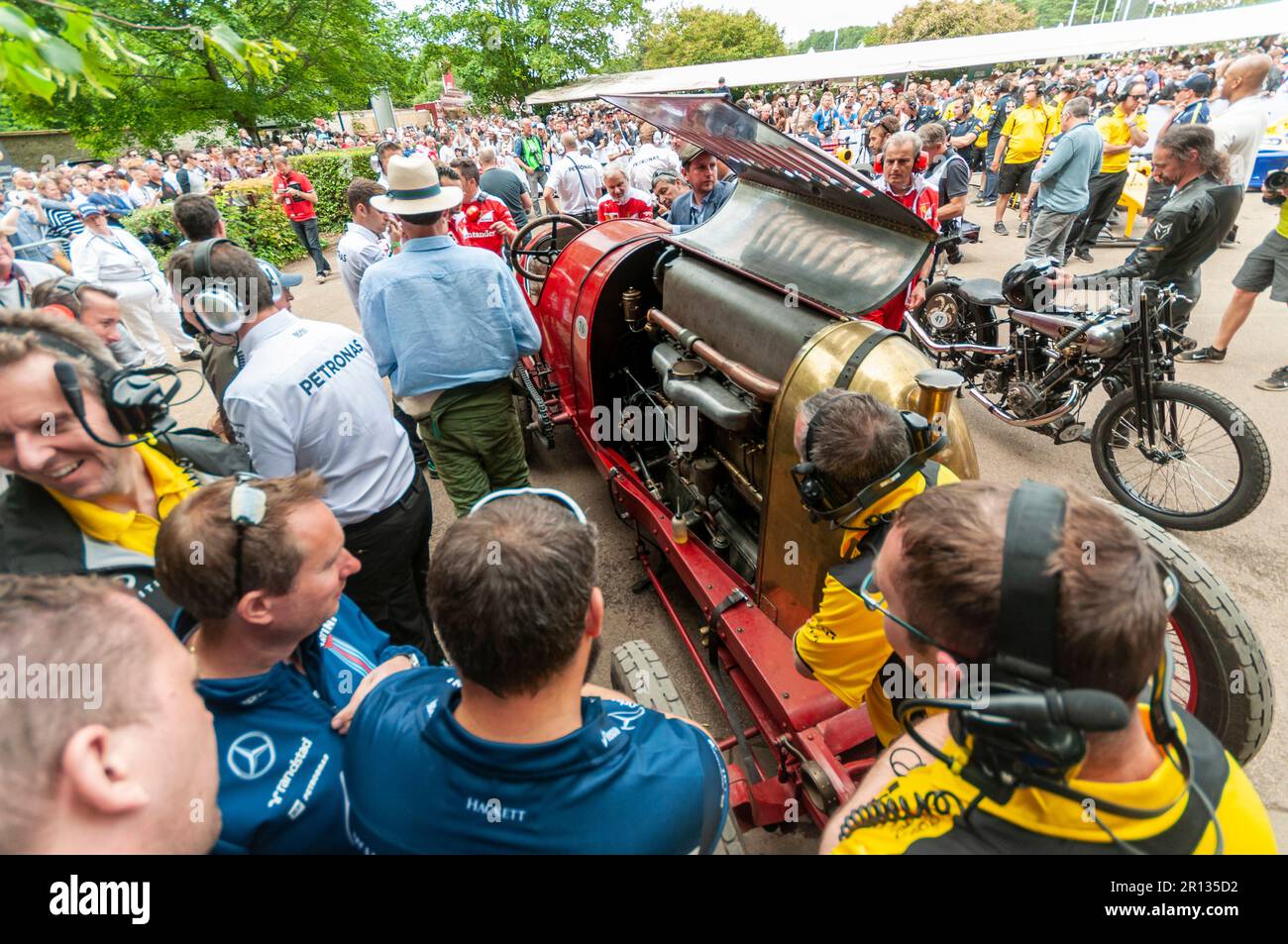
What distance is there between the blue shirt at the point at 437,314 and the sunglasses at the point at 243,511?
5.59ft

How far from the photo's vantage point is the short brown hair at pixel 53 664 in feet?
2.34

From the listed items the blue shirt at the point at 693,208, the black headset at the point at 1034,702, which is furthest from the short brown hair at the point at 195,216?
the black headset at the point at 1034,702

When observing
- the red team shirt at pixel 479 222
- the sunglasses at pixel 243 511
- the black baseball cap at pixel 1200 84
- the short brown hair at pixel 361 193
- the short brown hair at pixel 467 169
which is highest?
the black baseball cap at pixel 1200 84

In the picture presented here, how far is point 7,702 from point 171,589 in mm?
623

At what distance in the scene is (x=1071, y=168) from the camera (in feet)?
21.0

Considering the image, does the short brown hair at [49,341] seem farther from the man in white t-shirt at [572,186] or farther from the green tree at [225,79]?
the green tree at [225,79]

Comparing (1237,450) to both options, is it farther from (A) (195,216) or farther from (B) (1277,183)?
(A) (195,216)

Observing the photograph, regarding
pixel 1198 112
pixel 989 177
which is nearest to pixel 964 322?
pixel 1198 112

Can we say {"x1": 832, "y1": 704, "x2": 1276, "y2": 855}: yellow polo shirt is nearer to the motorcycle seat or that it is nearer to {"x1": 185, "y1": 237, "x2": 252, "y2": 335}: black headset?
{"x1": 185, "y1": 237, "x2": 252, "y2": 335}: black headset

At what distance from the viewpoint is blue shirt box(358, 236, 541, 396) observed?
2844 millimetres

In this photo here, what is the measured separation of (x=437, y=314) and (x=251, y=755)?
216 cm

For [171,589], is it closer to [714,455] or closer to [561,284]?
[714,455]

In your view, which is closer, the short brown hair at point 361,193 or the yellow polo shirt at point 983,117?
the short brown hair at point 361,193

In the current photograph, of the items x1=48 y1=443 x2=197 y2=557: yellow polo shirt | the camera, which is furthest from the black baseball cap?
x1=48 y1=443 x2=197 y2=557: yellow polo shirt
